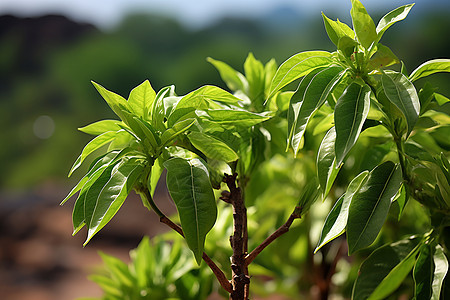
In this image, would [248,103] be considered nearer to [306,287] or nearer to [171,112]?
[171,112]

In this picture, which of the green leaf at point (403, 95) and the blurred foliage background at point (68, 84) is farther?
the blurred foliage background at point (68, 84)

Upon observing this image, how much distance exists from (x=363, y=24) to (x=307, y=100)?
4.1 inches

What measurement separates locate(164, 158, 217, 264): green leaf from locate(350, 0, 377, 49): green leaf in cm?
22

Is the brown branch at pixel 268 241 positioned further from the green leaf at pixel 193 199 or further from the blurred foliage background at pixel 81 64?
the blurred foliage background at pixel 81 64

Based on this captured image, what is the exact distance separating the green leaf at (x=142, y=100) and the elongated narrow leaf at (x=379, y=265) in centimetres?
32

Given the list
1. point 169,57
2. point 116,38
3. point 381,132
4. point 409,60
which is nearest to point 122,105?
point 381,132

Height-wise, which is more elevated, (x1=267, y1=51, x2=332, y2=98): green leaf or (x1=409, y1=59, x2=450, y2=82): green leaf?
(x1=267, y1=51, x2=332, y2=98): green leaf

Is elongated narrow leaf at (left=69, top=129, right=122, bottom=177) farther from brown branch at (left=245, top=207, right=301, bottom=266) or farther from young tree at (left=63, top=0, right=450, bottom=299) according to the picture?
brown branch at (left=245, top=207, right=301, bottom=266)

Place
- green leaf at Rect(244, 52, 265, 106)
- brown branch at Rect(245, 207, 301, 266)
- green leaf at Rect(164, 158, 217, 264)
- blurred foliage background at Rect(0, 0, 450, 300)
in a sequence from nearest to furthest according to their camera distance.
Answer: green leaf at Rect(164, 158, 217, 264) → brown branch at Rect(245, 207, 301, 266) → green leaf at Rect(244, 52, 265, 106) → blurred foliage background at Rect(0, 0, 450, 300)

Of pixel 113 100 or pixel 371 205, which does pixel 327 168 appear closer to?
pixel 371 205

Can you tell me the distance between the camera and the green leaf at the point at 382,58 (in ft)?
1.54

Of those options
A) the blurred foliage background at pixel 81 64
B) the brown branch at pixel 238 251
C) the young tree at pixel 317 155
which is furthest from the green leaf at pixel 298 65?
the blurred foliage background at pixel 81 64

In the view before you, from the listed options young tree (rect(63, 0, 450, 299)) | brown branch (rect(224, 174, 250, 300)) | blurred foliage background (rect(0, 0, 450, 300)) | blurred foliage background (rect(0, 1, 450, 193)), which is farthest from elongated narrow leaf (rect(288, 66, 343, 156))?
blurred foliage background (rect(0, 1, 450, 193))

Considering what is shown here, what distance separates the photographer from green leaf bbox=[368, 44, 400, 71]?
1.54ft
